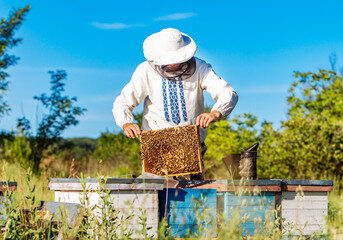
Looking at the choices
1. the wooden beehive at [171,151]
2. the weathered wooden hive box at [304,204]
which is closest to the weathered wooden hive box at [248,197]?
the weathered wooden hive box at [304,204]

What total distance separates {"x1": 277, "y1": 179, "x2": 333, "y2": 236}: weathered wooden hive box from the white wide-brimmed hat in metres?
1.81

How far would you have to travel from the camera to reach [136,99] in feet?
17.5

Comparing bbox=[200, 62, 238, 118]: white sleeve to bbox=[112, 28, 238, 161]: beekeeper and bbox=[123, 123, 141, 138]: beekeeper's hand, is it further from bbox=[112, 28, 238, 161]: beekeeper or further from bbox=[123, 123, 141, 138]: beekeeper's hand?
bbox=[123, 123, 141, 138]: beekeeper's hand

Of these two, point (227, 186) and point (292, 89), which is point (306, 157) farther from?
A: point (227, 186)

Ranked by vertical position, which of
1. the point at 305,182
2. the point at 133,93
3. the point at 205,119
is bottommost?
the point at 305,182

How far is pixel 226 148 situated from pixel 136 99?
6255mm

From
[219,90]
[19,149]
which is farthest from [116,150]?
[219,90]

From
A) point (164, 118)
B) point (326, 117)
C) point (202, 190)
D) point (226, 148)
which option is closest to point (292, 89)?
point (326, 117)

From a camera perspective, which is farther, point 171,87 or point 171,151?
point 171,87

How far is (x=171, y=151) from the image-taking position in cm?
465

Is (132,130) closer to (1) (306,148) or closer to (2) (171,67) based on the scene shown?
(2) (171,67)

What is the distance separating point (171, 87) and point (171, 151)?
88 cm

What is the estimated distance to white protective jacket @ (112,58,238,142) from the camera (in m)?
5.11

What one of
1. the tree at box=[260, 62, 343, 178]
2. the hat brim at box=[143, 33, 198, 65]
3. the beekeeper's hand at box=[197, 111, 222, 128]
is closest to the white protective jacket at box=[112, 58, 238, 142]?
the hat brim at box=[143, 33, 198, 65]
